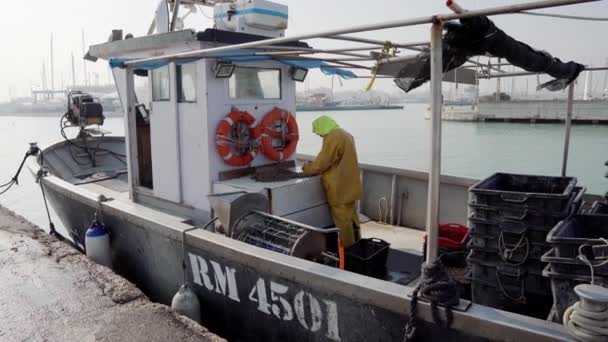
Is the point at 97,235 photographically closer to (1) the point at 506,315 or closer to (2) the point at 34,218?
(1) the point at 506,315

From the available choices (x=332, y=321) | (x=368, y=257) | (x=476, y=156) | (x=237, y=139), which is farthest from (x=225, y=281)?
(x=476, y=156)

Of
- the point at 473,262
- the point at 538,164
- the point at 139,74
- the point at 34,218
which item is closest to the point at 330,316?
the point at 473,262

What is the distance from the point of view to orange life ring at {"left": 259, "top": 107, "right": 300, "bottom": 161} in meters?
5.18

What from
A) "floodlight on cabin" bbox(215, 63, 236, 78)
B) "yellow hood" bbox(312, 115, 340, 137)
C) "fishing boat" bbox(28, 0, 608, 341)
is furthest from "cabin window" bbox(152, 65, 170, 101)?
"yellow hood" bbox(312, 115, 340, 137)

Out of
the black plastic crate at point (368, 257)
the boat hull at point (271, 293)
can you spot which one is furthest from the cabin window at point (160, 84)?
the black plastic crate at point (368, 257)

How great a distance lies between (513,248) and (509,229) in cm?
11

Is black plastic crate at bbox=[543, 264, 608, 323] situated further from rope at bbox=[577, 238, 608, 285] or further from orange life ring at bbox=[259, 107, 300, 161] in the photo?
orange life ring at bbox=[259, 107, 300, 161]

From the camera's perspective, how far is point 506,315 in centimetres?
222

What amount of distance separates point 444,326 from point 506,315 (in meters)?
0.30

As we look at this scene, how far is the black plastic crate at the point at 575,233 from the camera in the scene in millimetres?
2203

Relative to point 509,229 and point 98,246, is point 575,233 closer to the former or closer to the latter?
point 509,229

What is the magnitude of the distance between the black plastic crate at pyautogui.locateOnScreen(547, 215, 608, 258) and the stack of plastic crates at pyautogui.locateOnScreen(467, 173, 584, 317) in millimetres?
91

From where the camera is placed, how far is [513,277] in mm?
2762

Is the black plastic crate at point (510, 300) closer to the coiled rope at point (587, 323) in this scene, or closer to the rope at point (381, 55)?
the coiled rope at point (587, 323)
